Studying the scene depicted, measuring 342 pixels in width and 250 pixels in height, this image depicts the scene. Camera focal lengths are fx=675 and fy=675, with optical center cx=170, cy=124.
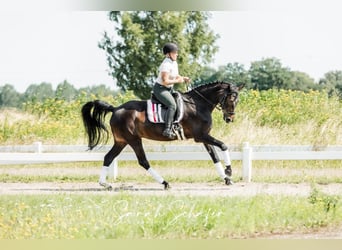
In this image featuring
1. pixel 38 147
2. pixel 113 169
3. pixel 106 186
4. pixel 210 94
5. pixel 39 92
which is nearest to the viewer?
pixel 106 186

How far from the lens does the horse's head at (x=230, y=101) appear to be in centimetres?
895

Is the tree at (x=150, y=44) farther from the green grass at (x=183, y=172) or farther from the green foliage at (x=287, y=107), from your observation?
the green grass at (x=183, y=172)

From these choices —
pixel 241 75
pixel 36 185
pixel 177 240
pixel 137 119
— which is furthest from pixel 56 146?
pixel 241 75

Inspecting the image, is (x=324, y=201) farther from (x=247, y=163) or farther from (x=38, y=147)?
(x=38, y=147)

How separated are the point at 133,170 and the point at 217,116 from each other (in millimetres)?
1728

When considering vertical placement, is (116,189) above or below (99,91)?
below

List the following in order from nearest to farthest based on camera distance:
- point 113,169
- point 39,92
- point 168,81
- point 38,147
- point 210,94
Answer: point 168,81
point 210,94
point 113,169
point 38,147
point 39,92

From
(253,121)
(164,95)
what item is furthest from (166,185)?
(253,121)

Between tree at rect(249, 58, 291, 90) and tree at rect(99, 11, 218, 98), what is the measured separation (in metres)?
1.14

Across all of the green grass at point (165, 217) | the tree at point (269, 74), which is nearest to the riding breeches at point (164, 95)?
the green grass at point (165, 217)

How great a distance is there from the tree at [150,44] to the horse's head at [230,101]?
4673 mm

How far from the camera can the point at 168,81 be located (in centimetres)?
848

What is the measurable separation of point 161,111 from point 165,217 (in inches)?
87.7

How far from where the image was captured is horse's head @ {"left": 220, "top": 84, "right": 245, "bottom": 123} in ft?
29.3
